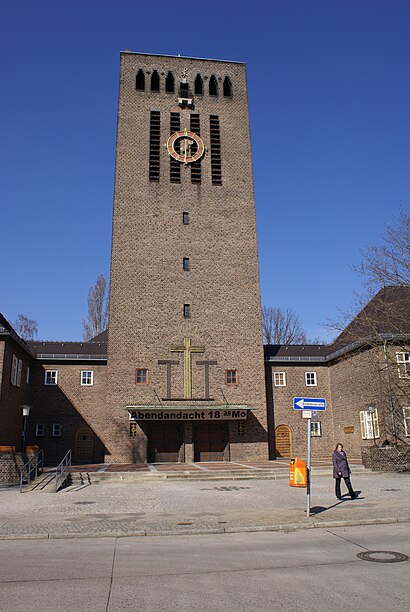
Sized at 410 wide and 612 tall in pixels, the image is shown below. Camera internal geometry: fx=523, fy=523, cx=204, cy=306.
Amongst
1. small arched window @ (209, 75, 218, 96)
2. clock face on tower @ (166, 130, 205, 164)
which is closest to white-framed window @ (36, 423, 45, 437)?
clock face on tower @ (166, 130, 205, 164)

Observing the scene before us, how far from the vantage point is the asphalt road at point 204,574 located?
601cm

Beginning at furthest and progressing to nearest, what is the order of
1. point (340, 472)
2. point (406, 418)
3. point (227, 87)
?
point (227, 87) → point (406, 418) → point (340, 472)

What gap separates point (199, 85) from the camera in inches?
1428

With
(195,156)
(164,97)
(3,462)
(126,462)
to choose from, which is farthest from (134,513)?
(164,97)

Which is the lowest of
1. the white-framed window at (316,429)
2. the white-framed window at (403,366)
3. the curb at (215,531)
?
the curb at (215,531)

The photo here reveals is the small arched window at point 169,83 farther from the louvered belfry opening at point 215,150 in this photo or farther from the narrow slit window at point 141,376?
the narrow slit window at point 141,376

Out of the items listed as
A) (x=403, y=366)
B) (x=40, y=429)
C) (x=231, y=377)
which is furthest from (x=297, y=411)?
(x=40, y=429)

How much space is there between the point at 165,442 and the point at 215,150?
18.9 meters

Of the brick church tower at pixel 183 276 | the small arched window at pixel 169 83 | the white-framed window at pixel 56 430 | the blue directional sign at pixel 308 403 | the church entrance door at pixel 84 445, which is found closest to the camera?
the blue directional sign at pixel 308 403

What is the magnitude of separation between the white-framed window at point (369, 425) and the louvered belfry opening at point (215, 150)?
16.8m

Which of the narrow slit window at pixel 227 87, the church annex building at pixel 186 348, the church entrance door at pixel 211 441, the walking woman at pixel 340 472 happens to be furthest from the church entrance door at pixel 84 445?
the narrow slit window at pixel 227 87

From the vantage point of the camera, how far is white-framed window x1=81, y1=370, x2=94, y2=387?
3211 cm

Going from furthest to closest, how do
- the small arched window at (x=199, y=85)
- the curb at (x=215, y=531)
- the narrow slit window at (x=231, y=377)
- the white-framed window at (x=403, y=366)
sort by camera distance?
the small arched window at (x=199, y=85) → the narrow slit window at (x=231, y=377) → the white-framed window at (x=403, y=366) → the curb at (x=215, y=531)

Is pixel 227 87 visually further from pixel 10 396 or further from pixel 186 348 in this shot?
pixel 10 396
